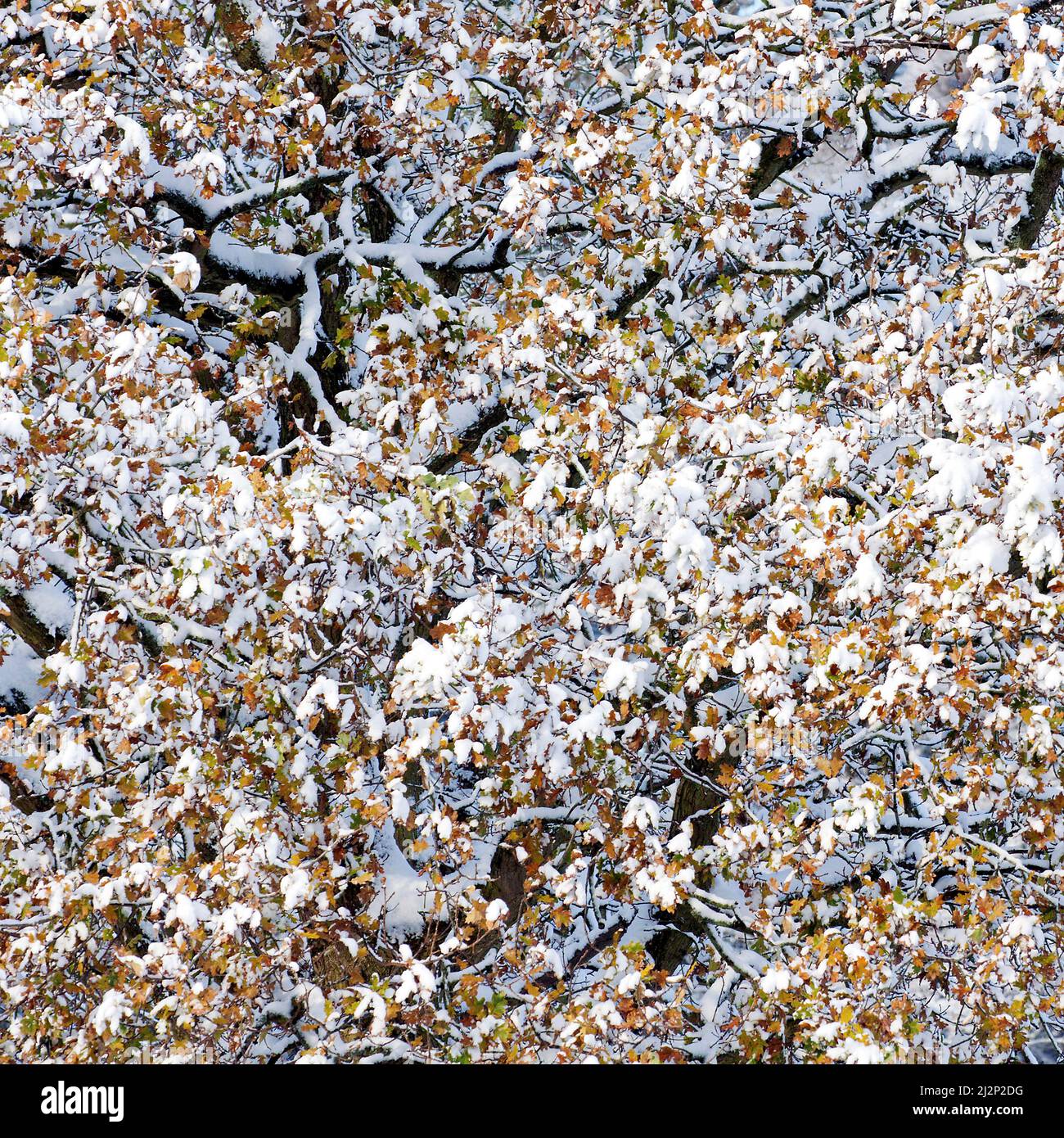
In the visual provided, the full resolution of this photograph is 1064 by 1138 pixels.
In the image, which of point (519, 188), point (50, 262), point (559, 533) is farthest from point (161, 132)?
point (559, 533)

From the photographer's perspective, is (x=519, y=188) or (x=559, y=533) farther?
(x=519, y=188)

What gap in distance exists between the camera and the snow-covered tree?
552cm

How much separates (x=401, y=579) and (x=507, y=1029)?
251cm

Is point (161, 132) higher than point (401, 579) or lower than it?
higher

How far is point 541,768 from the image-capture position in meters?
5.81

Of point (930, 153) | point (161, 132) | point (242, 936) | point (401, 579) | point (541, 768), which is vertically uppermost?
point (161, 132)

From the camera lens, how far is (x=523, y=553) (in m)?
6.68

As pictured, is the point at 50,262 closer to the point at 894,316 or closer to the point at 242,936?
the point at 242,936

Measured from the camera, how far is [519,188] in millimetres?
6598

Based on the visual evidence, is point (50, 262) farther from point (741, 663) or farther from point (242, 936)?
point (741, 663)

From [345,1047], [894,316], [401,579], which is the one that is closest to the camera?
[345,1047]

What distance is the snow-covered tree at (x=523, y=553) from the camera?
552cm

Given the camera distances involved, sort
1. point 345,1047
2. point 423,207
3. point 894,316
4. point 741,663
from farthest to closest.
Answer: point 423,207 → point 894,316 → point 345,1047 → point 741,663

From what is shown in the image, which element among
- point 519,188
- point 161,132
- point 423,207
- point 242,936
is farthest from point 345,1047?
point 423,207
